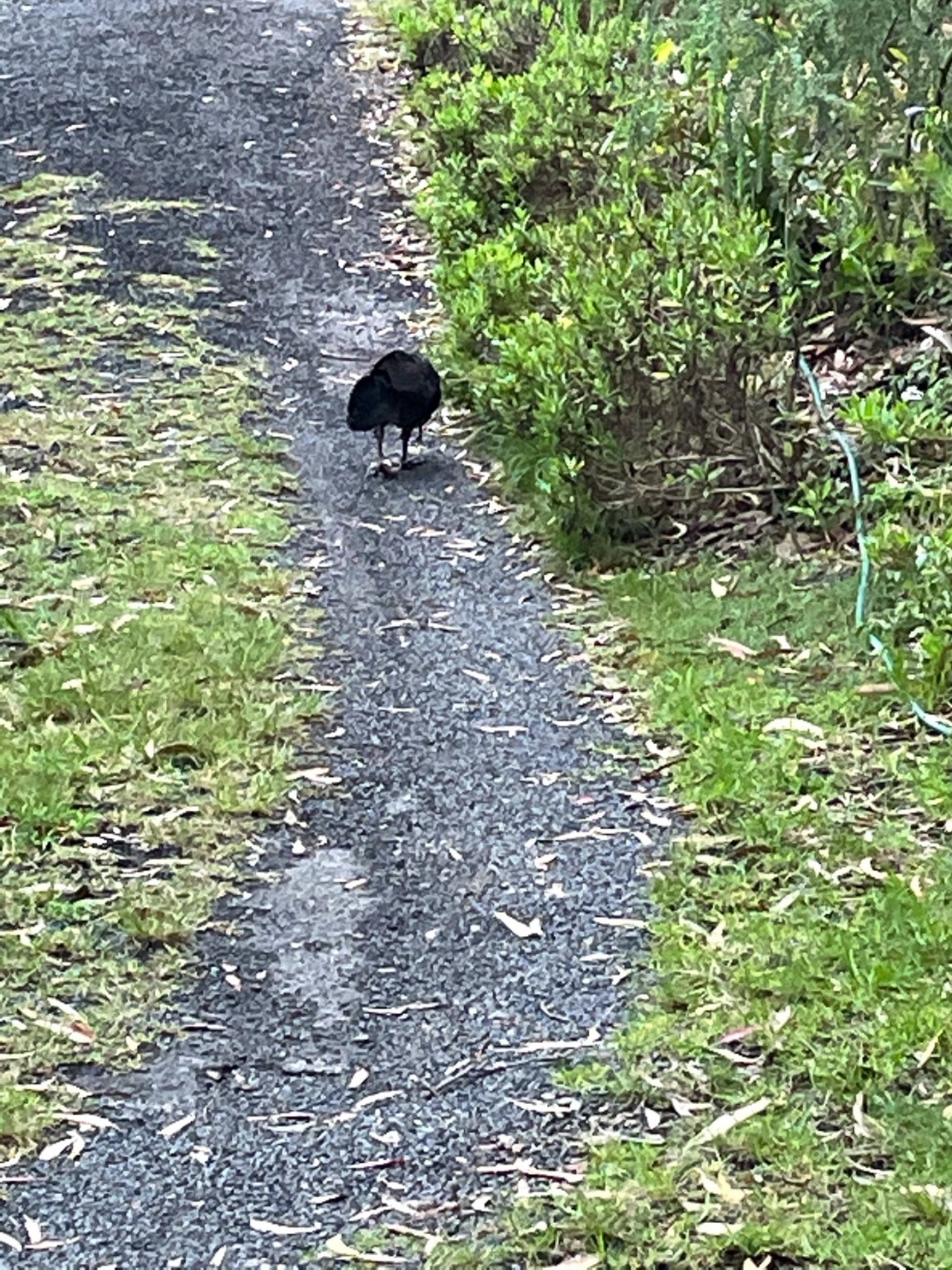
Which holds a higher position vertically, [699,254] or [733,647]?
→ [699,254]

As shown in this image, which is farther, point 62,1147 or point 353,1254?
point 62,1147

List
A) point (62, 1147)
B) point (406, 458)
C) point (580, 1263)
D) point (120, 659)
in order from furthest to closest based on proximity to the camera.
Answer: point (406, 458) < point (120, 659) < point (62, 1147) < point (580, 1263)

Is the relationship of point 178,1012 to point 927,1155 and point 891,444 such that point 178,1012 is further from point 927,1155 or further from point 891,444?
point 891,444

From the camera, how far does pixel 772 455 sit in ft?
21.9

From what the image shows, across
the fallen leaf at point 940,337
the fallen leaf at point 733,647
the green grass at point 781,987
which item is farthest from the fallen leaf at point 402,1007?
the fallen leaf at point 940,337

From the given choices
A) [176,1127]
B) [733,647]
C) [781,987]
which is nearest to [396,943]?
[176,1127]

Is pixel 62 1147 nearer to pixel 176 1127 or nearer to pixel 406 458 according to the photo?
pixel 176 1127

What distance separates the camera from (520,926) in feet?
15.1

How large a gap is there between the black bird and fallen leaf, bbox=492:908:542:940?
3.39m

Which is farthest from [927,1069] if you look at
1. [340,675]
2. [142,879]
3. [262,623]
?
[262,623]

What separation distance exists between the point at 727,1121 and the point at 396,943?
1080 mm

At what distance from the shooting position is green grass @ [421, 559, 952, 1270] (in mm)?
3469

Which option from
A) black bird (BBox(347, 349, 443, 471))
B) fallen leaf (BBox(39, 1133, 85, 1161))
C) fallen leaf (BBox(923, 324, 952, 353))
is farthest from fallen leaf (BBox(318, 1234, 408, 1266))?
black bird (BBox(347, 349, 443, 471))

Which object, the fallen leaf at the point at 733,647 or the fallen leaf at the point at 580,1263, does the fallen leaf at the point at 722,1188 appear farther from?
the fallen leaf at the point at 733,647
